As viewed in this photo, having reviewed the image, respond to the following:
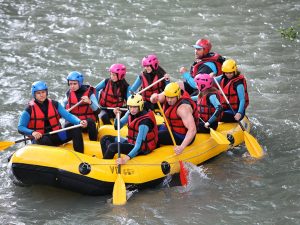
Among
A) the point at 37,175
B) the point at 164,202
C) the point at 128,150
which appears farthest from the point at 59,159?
the point at 164,202

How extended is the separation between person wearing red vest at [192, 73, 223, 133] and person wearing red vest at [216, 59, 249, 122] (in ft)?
1.16

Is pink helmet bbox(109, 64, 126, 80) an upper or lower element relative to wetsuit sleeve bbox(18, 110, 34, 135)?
upper

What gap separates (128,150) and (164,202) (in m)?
0.82

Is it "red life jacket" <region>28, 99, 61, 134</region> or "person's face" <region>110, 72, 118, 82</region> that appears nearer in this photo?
"red life jacket" <region>28, 99, 61, 134</region>

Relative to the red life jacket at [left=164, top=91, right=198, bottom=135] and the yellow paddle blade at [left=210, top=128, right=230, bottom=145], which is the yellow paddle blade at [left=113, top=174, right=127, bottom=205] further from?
the yellow paddle blade at [left=210, top=128, right=230, bottom=145]

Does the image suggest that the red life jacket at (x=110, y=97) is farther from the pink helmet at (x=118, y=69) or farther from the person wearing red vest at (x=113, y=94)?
the pink helmet at (x=118, y=69)

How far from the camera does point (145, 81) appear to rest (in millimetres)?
9836

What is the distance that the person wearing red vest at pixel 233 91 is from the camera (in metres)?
9.52

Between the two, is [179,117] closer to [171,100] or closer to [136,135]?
[171,100]

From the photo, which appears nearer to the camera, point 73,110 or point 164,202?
point 164,202

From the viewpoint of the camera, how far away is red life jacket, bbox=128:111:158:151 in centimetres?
809

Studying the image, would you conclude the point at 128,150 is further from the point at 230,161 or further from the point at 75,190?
the point at 230,161

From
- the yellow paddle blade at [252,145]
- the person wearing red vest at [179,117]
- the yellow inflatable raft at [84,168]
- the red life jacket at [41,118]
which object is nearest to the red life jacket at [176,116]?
the person wearing red vest at [179,117]

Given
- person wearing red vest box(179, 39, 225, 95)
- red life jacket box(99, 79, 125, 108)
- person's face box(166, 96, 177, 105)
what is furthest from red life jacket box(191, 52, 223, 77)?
person's face box(166, 96, 177, 105)
